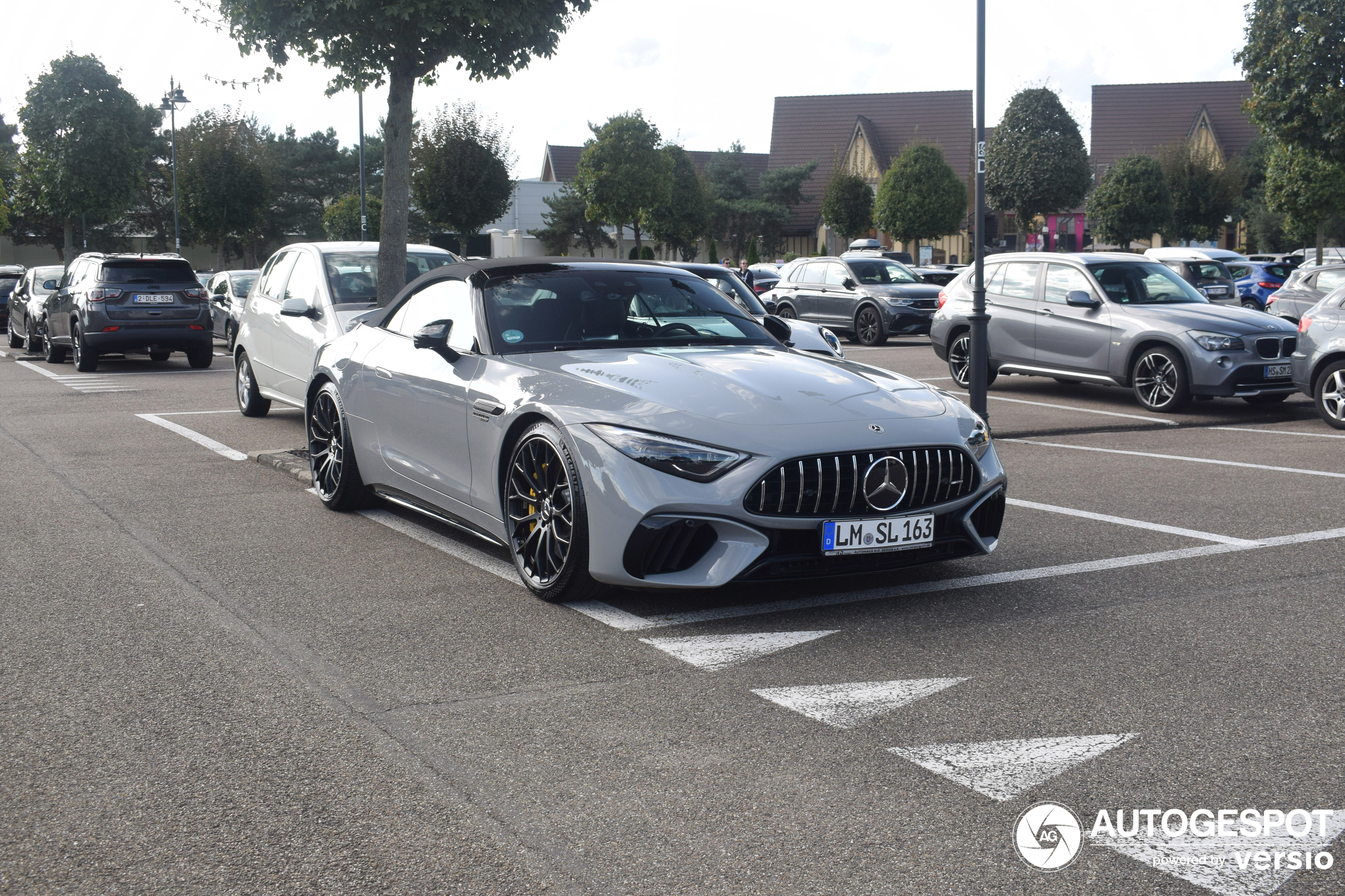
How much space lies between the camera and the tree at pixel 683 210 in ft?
177

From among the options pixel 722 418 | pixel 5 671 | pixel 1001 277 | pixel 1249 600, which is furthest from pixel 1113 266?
pixel 5 671

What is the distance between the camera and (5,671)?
477 cm

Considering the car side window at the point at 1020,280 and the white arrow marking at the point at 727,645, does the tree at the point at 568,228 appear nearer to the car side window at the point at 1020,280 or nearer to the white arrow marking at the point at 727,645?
the car side window at the point at 1020,280

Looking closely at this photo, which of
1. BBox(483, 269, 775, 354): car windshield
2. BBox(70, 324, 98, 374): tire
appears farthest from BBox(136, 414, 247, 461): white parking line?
BBox(70, 324, 98, 374): tire

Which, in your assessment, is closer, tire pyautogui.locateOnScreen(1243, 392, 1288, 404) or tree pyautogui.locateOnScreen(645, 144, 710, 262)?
tire pyautogui.locateOnScreen(1243, 392, 1288, 404)

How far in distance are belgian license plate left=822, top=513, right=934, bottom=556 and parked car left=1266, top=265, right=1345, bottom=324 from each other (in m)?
17.9

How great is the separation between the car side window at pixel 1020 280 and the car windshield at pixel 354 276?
6.79m

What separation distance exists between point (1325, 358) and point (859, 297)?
542 inches

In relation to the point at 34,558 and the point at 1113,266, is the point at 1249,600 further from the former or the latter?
the point at 1113,266

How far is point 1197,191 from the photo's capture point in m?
53.5

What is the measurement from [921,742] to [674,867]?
3.54ft

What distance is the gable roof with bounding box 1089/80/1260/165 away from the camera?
2667 inches

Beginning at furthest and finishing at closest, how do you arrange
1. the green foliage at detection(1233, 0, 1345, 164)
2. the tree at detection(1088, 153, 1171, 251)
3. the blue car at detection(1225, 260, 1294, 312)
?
the tree at detection(1088, 153, 1171, 251), the blue car at detection(1225, 260, 1294, 312), the green foliage at detection(1233, 0, 1345, 164)

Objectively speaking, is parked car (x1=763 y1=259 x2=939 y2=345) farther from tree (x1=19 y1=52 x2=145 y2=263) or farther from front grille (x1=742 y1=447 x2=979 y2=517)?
tree (x1=19 y1=52 x2=145 y2=263)
